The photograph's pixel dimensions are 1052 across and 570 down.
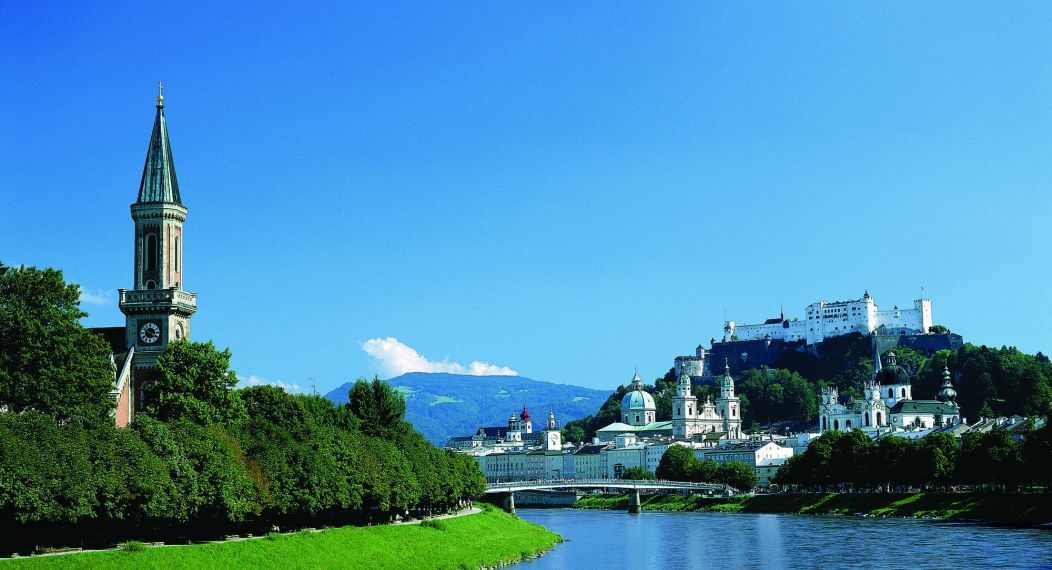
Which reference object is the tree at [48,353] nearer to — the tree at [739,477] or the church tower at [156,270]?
the church tower at [156,270]

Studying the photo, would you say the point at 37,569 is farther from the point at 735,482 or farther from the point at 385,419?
the point at 735,482

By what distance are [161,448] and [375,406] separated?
32598 millimetres

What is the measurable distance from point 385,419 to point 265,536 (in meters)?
28.4

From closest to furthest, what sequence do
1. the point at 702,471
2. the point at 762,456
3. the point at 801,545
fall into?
the point at 801,545
the point at 702,471
the point at 762,456

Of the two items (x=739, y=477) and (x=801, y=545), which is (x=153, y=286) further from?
(x=739, y=477)

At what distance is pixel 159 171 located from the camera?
247 ft

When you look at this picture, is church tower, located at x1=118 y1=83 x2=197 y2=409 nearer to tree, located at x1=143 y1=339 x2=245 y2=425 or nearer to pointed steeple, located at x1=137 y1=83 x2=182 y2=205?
pointed steeple, located at x1=137 y1=83 x2=182 y2=205

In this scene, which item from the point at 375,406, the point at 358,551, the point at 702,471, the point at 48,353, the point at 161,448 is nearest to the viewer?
the point at 161,448

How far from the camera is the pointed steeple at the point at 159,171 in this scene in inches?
2953

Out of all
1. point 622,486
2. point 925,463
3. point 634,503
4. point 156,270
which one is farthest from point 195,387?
point 622,486

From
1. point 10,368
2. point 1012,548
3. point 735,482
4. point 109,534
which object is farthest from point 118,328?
point 735,482

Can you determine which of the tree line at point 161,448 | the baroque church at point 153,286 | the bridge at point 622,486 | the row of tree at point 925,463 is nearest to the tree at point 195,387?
the tree line at point 161,448

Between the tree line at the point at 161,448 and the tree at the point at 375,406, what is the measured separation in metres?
4.07

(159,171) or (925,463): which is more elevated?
(159,171)
